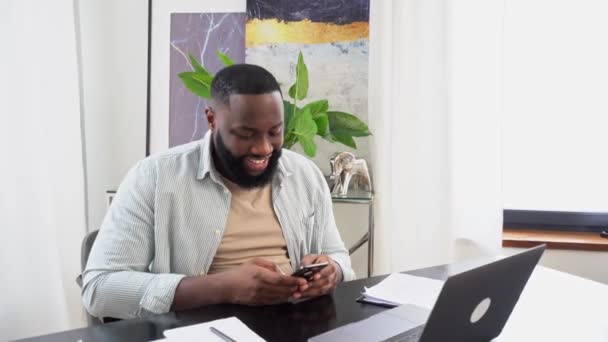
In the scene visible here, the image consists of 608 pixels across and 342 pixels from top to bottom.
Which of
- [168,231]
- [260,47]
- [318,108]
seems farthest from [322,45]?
[168,231]

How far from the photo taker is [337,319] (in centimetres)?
103

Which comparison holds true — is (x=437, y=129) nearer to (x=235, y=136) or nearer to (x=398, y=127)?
(x=398, y=127)

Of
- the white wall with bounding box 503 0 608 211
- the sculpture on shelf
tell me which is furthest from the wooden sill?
the sculpture on shelf

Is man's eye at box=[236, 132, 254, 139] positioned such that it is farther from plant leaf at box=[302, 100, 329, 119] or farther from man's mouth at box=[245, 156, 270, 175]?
plant leaf at box=[302, 100, 329, 119]

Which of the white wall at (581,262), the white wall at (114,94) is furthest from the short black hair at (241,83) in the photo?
the white wall at (581,262)

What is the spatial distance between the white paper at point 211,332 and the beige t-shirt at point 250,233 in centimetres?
39

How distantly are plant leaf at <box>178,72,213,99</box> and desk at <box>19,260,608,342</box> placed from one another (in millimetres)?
1102

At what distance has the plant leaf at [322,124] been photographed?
6.37 feet

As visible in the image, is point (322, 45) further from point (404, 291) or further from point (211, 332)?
point (211, 332)

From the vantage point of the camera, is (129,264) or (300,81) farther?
(300,81)

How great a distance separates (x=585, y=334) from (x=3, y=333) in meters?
1.87

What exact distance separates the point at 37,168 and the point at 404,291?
144 centimetres

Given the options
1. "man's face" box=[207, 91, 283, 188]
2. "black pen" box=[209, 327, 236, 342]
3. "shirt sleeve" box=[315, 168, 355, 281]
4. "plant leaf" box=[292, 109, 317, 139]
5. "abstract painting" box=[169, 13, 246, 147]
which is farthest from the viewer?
"abstract painting" box=[169, 13, 246, 147]

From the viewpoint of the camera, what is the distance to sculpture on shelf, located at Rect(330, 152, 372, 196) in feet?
6.74
